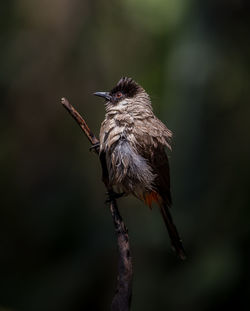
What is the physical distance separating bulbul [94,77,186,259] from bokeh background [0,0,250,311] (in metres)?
0.77

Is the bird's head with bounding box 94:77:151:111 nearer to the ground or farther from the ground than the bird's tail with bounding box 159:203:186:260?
farther from the ground

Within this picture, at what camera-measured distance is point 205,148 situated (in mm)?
5312

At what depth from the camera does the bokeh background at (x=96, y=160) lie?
5.14 metres

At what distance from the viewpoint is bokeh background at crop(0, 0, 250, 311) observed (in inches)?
202

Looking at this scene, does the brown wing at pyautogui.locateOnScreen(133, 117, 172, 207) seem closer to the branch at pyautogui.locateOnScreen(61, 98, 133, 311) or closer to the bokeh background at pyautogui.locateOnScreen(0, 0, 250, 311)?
the bokeh background at pyautogui.locateOnScreen(0, 0, 250, 311)

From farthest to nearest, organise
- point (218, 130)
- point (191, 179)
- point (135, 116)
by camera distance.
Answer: point (218, 130) → point (191, 179) → point (135, 116)

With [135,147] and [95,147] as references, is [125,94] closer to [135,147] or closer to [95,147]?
[135,147]

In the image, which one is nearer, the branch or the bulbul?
Answer: the branch

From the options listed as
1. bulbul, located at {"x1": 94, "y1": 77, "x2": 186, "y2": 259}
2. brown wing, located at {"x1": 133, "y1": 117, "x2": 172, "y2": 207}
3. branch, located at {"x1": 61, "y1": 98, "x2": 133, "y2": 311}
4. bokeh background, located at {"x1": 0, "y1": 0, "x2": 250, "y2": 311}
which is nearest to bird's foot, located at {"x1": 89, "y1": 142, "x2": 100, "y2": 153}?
bulbul, located at {"x1": 94, "y1": 77, "x2": 186, "y2": 259}

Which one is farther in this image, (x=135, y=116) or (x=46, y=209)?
(x=46, y=209)

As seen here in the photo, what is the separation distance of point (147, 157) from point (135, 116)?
32cm

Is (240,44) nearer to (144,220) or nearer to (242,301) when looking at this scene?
(144,220)

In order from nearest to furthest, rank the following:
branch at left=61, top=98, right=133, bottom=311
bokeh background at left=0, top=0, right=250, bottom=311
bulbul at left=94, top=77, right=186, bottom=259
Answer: branch at left=61, top=98, right=133, bottom=311
bulbul at left=94, top=77, right=186, bottom=259
bokeh background at left=0, top=0, right=250, bottom=311

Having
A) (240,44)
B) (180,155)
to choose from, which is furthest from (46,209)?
(240,44)
